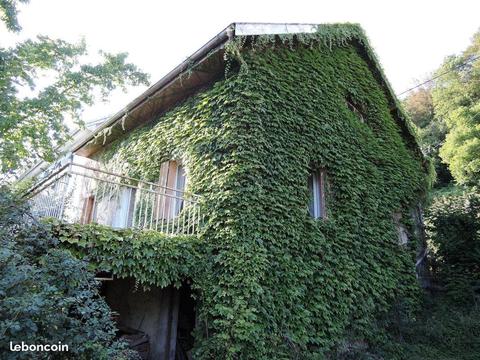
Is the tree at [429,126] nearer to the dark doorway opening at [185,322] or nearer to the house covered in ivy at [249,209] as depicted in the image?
the house covered in ivy at [249,209]

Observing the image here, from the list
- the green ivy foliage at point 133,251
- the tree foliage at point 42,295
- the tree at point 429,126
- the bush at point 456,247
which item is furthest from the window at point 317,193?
the tree at point 429,126

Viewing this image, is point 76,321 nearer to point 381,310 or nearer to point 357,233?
point 357,233

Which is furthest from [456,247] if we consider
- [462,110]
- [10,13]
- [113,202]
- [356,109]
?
[10,13]

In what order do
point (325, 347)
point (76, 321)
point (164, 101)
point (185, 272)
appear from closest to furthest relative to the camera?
point (76, 321) → point (185, 272) → point (325, 347) → point (164, 101)

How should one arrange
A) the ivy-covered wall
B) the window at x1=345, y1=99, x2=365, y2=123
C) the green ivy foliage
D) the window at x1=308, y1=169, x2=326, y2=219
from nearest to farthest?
the green ivy foliage
the ivy-covered wall
the window at x1=308, y1=169, x2=326, y2=219
the window at x1=345, y1=99, x2=365, y2=123

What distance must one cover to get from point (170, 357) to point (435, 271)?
862cm

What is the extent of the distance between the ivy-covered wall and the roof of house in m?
0.29

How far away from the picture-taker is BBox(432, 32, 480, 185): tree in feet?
64.3

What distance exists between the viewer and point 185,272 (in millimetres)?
5594

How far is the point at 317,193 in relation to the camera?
7828 millimetres

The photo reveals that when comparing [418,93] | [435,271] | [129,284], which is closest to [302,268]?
[129,284]

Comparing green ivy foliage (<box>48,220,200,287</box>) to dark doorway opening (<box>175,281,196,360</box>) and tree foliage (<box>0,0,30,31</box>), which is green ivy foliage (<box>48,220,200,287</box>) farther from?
tree foliage (<box>0,0,30,31</box>)

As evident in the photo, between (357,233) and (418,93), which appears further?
(418,93)
